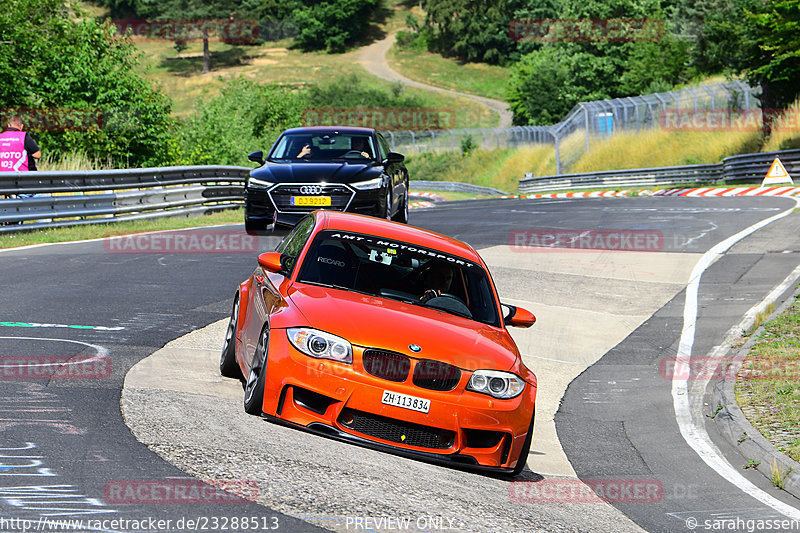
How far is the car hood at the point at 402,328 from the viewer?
6645mm

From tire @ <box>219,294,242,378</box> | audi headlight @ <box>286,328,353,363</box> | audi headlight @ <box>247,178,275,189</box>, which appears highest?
audi headlight @ <box>286,328,353,363</box>

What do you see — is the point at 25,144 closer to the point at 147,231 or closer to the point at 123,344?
the point at 147,231

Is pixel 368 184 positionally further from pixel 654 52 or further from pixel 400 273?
pixel 654 52

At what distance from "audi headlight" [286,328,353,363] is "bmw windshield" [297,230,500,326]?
993 millimetres

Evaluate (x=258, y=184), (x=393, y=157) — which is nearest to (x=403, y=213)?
(x=393, y=157)

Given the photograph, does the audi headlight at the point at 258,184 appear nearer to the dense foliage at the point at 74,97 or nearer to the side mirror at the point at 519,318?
the side mirror at the point at 519,318

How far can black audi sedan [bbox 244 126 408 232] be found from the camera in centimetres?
1551

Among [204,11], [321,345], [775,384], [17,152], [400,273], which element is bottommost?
[775,384]

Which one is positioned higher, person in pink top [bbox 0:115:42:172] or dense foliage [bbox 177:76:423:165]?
person in pink top [bbox 0:115:42:172]

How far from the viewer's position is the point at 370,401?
6.45 m

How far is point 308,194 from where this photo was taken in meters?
15.5

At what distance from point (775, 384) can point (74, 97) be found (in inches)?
1005

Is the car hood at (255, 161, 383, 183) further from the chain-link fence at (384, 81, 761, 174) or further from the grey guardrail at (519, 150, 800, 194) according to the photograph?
the chain-link fence at (384, 81, 761, 174)

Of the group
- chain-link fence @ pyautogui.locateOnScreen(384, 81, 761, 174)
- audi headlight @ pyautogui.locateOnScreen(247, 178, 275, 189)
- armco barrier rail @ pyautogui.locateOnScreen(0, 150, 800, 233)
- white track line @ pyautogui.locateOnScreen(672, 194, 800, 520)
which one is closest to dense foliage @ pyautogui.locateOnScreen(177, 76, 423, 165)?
armco barrier rail @ pyautogui.locateOnScreen(0, 150, 800, 233)
